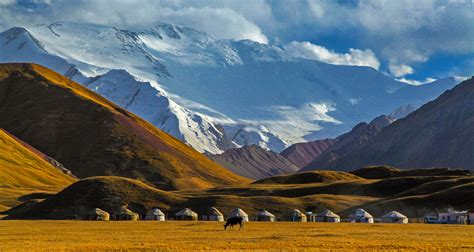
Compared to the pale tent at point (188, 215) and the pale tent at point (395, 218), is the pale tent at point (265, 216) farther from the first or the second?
the pale tent at point (395, 218)

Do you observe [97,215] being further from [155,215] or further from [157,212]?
[157,212]

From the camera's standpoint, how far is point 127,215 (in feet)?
523

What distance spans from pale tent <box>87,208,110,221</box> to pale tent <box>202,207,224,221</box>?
869 inches

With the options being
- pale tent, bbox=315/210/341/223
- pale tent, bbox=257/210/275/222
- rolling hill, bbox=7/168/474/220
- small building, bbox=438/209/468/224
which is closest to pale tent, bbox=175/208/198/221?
rolling hill, bbox=7/168/474/220

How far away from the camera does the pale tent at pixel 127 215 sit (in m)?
159

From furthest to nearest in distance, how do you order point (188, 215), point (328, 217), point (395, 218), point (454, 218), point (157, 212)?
point (157, 212)
point (188, 215)
point (328, 217)
point (395, 218)
point (454, 218)

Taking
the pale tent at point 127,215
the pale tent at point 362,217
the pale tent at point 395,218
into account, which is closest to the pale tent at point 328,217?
the pale tent at point 362,217

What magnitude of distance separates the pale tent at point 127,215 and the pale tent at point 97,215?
3.25 metres

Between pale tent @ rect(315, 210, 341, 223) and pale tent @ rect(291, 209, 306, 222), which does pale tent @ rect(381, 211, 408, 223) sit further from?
pale tent @ rect(291, 209, 306, 222)

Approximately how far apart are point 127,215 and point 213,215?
18494 mm

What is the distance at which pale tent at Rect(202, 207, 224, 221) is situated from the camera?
525 feet

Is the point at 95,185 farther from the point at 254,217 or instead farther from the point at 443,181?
the point at 443,181

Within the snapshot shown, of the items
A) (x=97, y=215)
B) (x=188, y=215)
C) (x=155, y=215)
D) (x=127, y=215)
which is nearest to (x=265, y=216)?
(x=188, y=215)

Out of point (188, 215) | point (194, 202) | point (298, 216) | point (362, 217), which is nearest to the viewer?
point (362, 217)
